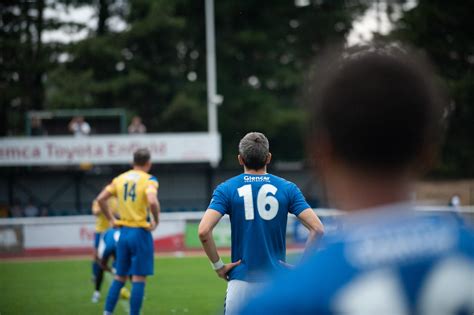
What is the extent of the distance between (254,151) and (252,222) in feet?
1.93

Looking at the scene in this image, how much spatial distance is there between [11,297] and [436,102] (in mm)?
11982

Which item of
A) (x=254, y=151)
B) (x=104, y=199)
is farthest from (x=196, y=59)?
(x=254, y=151)

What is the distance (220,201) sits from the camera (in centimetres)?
557

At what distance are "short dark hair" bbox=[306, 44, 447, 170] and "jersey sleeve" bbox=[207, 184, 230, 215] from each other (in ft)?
12.3

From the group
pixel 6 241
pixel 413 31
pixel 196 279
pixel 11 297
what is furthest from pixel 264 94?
pixel 11 297

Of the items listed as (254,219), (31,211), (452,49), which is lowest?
(31,211)

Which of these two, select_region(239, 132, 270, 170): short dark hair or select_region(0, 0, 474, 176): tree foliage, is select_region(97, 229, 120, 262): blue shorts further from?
select_region(0, 0, 474, 176): tree foliage

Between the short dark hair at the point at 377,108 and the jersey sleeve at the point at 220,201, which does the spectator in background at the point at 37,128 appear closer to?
the jersey sleeve at the point at 220,201

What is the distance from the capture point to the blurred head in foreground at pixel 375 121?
5.69ft

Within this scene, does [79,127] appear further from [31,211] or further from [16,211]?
[16,211]

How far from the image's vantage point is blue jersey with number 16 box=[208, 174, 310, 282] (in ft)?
18.3

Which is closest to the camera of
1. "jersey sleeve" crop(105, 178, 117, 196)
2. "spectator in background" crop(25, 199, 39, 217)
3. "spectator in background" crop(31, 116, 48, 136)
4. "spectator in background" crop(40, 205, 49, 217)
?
"jersey sleeve" crop(105, 178, 117, 196)

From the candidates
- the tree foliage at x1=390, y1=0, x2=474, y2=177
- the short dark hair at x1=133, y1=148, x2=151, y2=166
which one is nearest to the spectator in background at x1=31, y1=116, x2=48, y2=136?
the tree foliage at x1=390, y1=0, x2=474, y2=177

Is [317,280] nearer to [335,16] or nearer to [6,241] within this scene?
[6,241]
